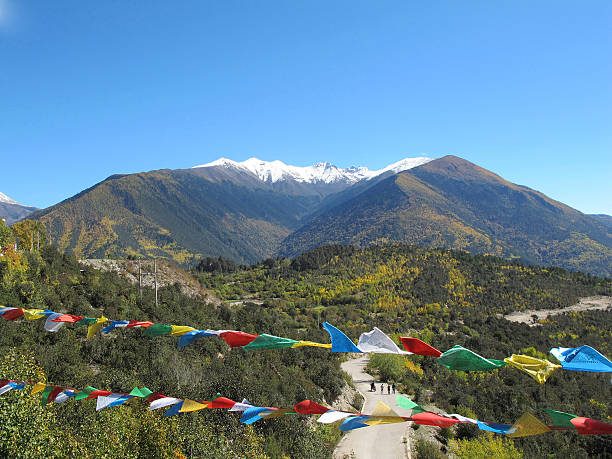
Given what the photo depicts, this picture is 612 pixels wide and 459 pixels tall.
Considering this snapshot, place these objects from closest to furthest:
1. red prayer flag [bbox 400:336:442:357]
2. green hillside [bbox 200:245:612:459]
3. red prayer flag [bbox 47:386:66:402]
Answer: red prayer flag [bbox 400:336:442:357] → red prayer flag [bbox 47:386:66:402] → green hillside [bbox 200:245:612:459]

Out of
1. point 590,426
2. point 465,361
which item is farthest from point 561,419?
point 465,361

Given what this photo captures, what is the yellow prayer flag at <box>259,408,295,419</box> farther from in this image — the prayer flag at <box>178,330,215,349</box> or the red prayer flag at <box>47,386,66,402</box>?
the red prayer flag at <box>47,386,66,402</box>

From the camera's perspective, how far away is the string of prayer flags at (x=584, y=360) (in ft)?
14.4

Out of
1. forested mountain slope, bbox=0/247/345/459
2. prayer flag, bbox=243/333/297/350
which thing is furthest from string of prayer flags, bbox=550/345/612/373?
forested mountain slope, bbox=0/247/345/459

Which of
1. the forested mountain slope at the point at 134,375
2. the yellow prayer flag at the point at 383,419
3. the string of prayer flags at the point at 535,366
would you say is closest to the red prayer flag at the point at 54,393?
the forested mountain slope at the point at 134,375

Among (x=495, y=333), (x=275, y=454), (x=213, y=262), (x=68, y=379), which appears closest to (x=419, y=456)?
(x=275, y=454)

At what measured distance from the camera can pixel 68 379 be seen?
538 inches

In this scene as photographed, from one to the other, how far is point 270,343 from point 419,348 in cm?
243

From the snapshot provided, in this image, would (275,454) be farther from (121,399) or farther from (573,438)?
(573,438)

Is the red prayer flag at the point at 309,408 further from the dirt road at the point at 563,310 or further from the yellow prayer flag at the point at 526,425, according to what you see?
the dirt road at the point at 563,310

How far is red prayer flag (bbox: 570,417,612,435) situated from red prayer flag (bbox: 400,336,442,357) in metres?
1.79

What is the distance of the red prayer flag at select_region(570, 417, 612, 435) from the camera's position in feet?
14.2

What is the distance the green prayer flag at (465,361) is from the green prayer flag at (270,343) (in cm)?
240

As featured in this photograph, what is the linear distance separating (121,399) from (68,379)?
902cm
